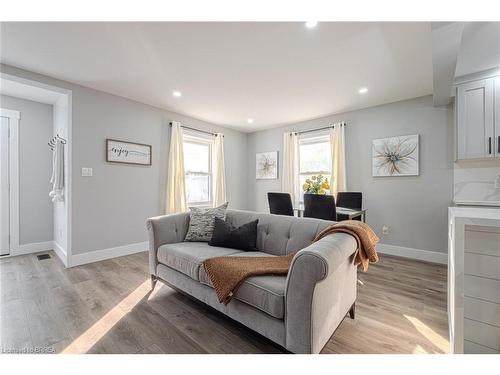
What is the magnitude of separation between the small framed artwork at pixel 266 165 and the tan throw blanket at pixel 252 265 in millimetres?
3291

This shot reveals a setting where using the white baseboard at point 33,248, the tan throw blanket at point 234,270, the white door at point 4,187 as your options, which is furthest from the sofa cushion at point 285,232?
the white door at point 4,187

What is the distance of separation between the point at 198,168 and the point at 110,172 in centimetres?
163

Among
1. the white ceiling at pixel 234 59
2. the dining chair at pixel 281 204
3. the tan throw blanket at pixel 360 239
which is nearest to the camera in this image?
the tan throw blanket at pixel 360 239

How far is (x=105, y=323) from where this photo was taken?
1.70 m

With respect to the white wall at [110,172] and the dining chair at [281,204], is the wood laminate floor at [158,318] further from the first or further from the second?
the dining chair at [281,204]

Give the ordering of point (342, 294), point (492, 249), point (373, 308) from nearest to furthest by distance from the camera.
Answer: point (492, 249)
point (342, 294)
point (373, 308)

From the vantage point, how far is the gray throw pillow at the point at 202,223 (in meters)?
2.36

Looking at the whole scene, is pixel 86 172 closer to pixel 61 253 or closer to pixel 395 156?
pixel 61 253

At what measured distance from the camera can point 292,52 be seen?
2.13m

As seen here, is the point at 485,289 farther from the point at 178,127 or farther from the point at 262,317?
the point at 178,127

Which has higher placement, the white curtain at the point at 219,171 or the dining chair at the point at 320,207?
the white curtain at the point at 219,171

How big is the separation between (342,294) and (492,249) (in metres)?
0.85

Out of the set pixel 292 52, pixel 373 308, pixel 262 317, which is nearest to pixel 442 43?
pixel 292 52

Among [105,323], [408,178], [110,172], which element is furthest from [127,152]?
[408,178]
